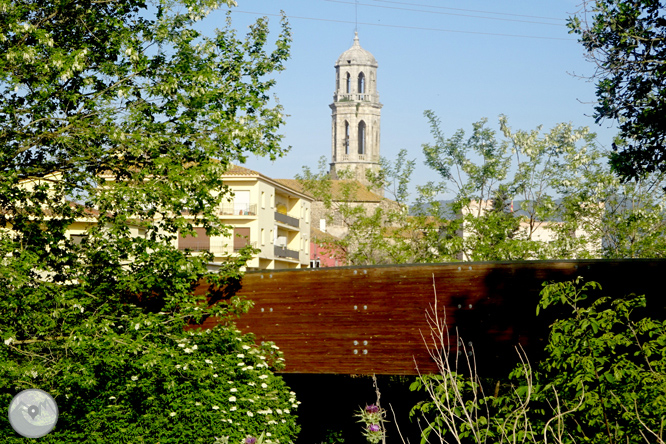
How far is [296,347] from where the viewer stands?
13.4 metres

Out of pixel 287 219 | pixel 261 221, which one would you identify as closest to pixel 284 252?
pixel 287 219

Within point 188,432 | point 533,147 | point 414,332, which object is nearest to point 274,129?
point 414,332

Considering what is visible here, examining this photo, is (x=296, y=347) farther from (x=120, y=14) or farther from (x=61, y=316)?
(x=120, y=14)

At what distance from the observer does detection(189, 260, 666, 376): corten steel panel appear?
1184cm

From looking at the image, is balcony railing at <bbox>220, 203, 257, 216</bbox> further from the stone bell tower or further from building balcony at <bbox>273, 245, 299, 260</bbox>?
the stone bell tower

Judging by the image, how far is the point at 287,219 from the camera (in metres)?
55.9

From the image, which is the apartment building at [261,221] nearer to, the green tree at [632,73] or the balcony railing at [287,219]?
the balcony railing at [287,219]

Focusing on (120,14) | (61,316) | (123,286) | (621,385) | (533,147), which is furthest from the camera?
(533,147)

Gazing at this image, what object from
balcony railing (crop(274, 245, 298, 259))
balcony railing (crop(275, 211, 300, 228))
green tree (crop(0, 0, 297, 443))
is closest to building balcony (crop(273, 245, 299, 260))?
balcony railing (crop(274, 245, 298, 259))

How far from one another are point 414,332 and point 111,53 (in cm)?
706

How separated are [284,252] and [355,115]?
208 ft

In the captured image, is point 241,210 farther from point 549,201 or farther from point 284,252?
point 549,201

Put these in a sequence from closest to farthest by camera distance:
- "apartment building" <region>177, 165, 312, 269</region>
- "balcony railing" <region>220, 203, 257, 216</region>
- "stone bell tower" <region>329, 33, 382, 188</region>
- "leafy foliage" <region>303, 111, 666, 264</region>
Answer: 1. "leafy foliage" <region>303, 111, 666, 264</region>
2. "apartment building" <region>177, 165, 312, 269</region>
3. "balcony railing" <region>220, 203, 257, 216</region>
4. "stone bell tower" <region>329, 33, 382, 188</region>

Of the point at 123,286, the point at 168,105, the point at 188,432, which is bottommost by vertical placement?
the point at 188,432
